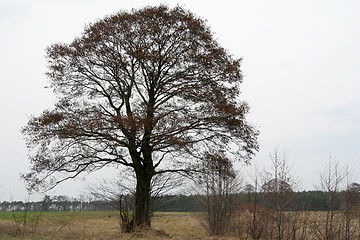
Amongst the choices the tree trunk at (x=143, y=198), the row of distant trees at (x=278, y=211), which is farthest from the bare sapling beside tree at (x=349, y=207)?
the tree trunk at (x=143, y=198)

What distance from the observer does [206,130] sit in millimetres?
12727

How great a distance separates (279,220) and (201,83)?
235 inches

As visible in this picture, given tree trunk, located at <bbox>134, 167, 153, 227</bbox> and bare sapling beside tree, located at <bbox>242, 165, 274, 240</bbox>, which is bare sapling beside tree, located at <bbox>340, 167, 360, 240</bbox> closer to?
bare sapling beside tree, located at <bbox>242, 165, 274, 240</bbox>

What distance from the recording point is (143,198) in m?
12.6

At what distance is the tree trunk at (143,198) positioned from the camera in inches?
488

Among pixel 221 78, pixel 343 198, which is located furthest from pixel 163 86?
pixel 343 198

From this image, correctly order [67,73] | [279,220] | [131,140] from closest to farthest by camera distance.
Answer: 1. [131,140]
2. [279,220]
3. [67,73]

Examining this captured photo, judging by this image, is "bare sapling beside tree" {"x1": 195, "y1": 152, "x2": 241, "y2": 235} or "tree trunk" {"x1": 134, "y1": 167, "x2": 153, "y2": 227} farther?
"bare sapling beside tree" {"x1": 195, "y1": 152, "x2": 241, "y2": 235}

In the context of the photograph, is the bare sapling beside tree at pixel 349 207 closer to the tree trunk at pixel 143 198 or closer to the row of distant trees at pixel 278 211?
the row of distant trees at pixel 278 211

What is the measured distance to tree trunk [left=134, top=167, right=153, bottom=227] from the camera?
1240 centimetres

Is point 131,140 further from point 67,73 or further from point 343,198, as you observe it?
point 343,198

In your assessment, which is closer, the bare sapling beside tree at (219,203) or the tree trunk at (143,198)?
the tree trunk at (143,198)

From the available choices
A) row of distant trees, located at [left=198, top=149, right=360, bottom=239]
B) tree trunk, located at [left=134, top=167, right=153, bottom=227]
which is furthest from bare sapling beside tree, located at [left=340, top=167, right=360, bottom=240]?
tree trunk, located at [left=134, top=167, right=153, bottom=227]

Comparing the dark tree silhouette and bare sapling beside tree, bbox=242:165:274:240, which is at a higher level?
the dark tree silhouette
